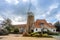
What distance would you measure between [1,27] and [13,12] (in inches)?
13.5

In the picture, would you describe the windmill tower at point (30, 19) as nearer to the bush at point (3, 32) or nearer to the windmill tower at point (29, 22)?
the windmill tower at point (29, 22)

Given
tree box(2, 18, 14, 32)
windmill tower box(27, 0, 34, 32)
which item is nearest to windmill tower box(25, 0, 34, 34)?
windmill tower box(27, 0, 34, 32)

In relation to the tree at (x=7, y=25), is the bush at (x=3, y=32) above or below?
below

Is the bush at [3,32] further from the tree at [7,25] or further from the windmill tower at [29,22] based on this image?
the windmill tower at [29,22]

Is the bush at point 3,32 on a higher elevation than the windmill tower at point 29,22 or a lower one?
lower

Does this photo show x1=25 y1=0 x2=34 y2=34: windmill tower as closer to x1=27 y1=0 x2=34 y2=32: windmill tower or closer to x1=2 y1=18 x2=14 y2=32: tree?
x1=27 y1=0 x2=34 y2=32: windmill tower

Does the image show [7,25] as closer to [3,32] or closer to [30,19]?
[3,32]

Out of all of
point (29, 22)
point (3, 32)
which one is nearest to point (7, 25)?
point (3, 32)

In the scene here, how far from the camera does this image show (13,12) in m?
2.41

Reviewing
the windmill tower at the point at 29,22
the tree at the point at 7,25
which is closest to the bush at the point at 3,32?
the tree at the point at 7,25

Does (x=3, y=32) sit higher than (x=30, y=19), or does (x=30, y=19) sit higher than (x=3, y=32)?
(x=30, y=19)

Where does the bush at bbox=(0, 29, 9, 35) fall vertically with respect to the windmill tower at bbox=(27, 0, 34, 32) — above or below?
below

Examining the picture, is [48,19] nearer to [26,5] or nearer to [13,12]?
[26,5]

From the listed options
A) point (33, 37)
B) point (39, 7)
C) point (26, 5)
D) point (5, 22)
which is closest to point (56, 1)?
point (39, 7)
